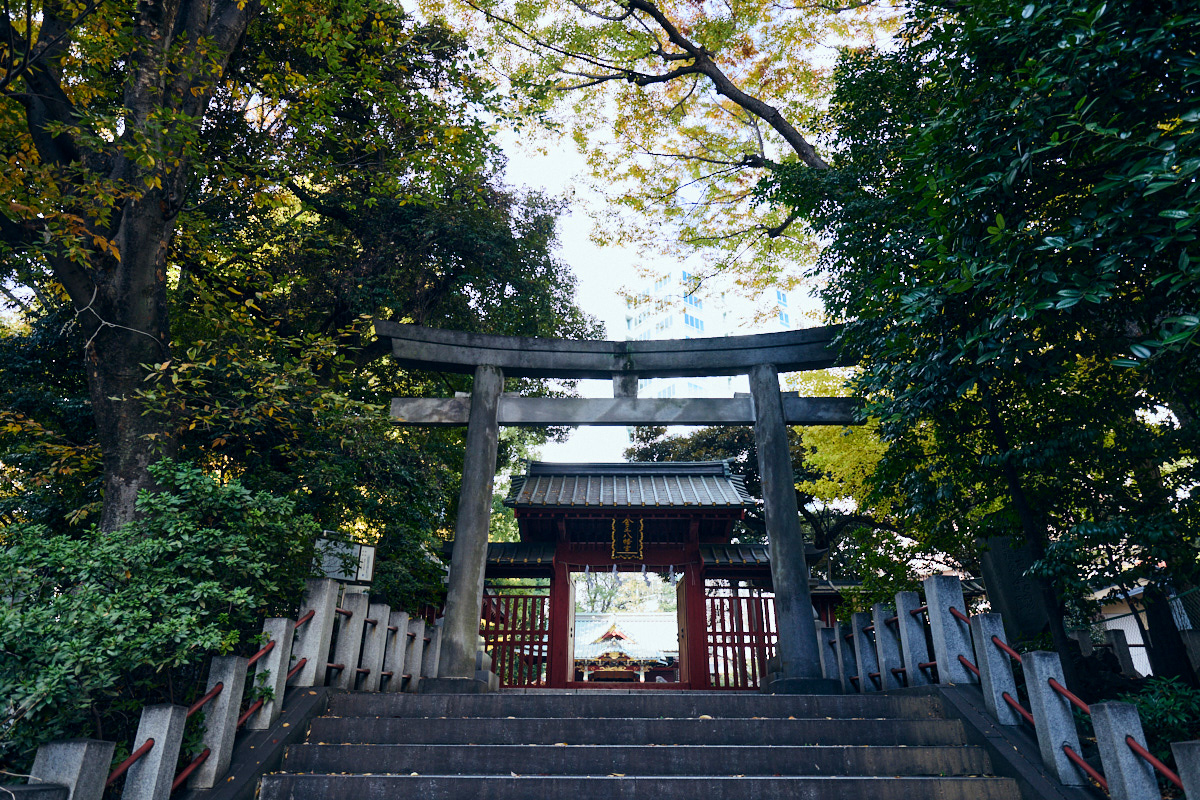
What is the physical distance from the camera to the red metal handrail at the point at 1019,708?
4.43 m

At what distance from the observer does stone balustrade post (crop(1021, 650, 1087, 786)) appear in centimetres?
404

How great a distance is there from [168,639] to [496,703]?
272cm

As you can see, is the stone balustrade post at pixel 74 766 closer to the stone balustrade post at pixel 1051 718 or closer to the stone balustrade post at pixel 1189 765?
the stone balustrade post at pixel 1189 765

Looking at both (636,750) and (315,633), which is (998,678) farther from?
(315,633)

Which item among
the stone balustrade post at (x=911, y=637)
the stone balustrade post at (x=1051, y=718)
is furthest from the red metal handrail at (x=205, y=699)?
the stone balustrade post at (x=911, y=637)

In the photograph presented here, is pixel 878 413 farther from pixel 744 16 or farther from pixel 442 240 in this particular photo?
pixel 744 16

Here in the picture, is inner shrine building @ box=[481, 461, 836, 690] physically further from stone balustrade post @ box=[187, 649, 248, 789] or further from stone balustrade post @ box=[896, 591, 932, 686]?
stone balustrade post @ box=[187, 649, 248, 789]

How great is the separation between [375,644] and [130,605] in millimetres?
2736

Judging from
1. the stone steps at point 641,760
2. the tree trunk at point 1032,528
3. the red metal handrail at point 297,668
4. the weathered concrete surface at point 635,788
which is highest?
the tree trunk at point 1032,528

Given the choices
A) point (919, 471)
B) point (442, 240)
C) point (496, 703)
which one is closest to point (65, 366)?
point (442, 240)

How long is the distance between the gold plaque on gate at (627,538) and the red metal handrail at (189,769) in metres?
8.44

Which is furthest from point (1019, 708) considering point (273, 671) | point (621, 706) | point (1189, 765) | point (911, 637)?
point (273, 671)

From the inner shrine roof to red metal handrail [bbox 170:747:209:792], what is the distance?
741 centimetres

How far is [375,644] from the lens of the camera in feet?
21.2
